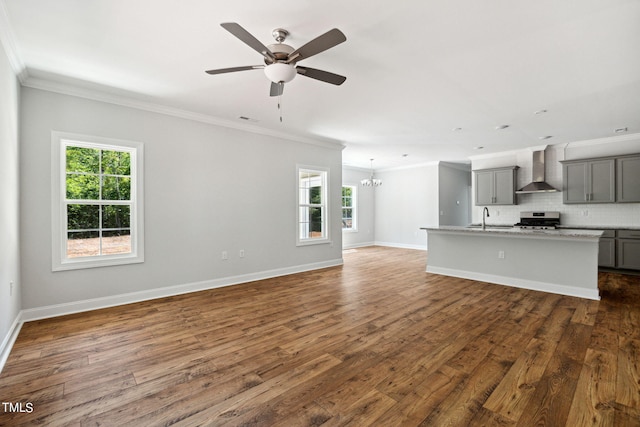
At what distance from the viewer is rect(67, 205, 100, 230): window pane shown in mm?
3680

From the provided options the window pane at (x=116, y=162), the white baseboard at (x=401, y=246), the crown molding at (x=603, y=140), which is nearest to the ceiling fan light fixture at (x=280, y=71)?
the window pane at (x=116, y=162)

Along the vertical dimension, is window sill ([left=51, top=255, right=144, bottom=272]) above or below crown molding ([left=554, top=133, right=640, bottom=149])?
below

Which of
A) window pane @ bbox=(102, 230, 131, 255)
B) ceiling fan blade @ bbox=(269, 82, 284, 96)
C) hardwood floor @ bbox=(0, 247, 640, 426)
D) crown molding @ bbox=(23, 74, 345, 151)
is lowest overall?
hardwood floor @ bbox=(0, 247, 640, 426)

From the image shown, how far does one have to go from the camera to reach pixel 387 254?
8.28 m

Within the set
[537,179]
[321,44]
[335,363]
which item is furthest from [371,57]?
[537,179]

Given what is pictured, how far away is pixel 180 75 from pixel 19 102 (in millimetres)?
1853

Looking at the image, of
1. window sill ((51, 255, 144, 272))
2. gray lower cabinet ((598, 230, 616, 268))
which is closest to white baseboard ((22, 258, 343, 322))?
window sill ((51, 255, 144, 272))

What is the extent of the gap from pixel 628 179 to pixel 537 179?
4.69 ft

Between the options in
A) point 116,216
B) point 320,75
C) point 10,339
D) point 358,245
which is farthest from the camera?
point 358,245

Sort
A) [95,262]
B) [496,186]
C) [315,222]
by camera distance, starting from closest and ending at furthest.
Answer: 1. [95,262]
2. [315,222]
3. [496,186]

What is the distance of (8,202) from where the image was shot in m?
2.82

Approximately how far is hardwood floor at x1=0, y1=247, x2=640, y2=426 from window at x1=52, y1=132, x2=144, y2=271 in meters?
0.77

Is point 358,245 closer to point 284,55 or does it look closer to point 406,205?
point 406,205

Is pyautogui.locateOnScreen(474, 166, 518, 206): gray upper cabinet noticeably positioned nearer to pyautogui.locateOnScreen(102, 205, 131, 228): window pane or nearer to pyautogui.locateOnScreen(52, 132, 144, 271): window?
pyautogui.locateOnScreen(52, 132, 144, 271): window
